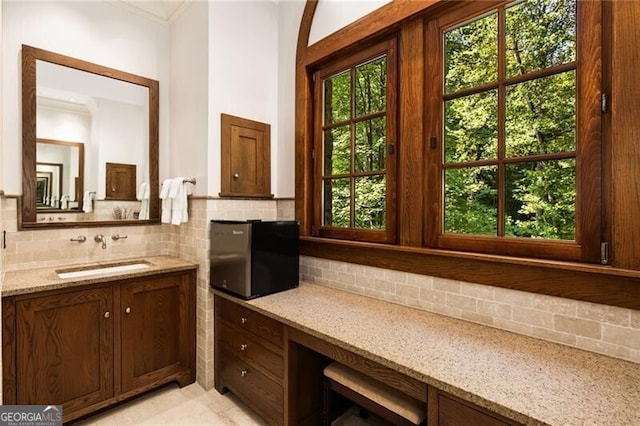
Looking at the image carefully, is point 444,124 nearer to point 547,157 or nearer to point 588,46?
point 547,157

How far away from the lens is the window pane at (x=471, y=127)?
1.56 metres

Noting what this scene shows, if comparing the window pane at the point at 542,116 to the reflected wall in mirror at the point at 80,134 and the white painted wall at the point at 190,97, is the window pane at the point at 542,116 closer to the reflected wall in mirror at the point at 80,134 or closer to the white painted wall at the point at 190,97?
the white painted wall at the point at 190,97

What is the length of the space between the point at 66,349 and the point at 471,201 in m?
2.43

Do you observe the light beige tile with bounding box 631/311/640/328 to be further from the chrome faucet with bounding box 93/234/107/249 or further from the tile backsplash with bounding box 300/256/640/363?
the chrome faucet with bounding box 93/234/107/249

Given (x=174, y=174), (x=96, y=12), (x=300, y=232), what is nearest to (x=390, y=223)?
(x=300, y=232)

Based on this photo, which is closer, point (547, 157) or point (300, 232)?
point (547, 157)

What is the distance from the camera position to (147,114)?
262 cm

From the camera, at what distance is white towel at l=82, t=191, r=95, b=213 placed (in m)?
2.34

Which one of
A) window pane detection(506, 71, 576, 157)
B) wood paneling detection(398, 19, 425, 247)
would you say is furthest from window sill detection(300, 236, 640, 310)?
window pane detection(506, 71, 576, 157)

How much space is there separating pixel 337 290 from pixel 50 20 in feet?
8.90

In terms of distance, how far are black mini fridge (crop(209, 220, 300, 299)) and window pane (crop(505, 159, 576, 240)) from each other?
1.29 meters

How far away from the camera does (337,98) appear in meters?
2.27

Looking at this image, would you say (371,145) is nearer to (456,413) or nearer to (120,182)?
(456,413)

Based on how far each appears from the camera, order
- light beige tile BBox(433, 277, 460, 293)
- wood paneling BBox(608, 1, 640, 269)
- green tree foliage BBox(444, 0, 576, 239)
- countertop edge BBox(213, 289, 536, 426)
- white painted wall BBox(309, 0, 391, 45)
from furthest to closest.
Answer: white painted wall BBox(309, 0, 391, 45)
light beige tile BBox(433, 277, 460, 293)
green tree foliage BBox(444, 0, 576, 239)
wood paneling BBox(608, 1, 640, 269)
countertop edge BBox(213, 289, 536, 426)
